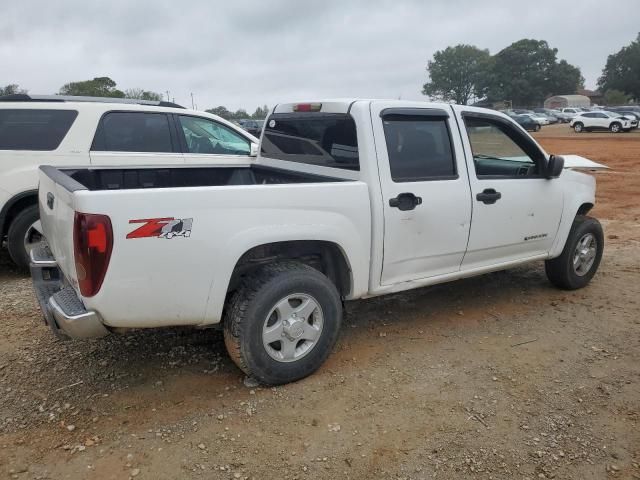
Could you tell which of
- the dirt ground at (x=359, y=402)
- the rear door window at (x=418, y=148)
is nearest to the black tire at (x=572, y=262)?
the dirt ground at (x=359, y=402)

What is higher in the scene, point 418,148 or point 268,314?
point 418,148

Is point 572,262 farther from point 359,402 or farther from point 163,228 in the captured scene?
point 163,228

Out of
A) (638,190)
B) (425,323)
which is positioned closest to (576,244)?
(425,323)

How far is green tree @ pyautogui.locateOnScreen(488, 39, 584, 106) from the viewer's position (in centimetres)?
9794

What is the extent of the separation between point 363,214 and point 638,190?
34.3 ft

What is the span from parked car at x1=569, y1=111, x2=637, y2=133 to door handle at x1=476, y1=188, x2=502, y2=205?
118 ft

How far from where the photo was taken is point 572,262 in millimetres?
4941

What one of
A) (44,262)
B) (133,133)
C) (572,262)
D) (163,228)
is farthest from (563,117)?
(163,228)

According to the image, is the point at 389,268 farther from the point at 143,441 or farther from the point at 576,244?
the point at 576,244

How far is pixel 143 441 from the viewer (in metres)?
2.78

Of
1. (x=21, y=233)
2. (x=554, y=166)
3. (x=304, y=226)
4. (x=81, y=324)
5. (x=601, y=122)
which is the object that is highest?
(x=554, y=166)

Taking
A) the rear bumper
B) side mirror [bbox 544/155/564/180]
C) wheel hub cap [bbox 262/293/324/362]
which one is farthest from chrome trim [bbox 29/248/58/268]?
side mirror [bbox 544/155/564/180]

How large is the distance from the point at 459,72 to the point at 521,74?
14.5 m

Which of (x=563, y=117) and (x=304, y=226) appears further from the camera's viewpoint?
(x=563, y=117)
